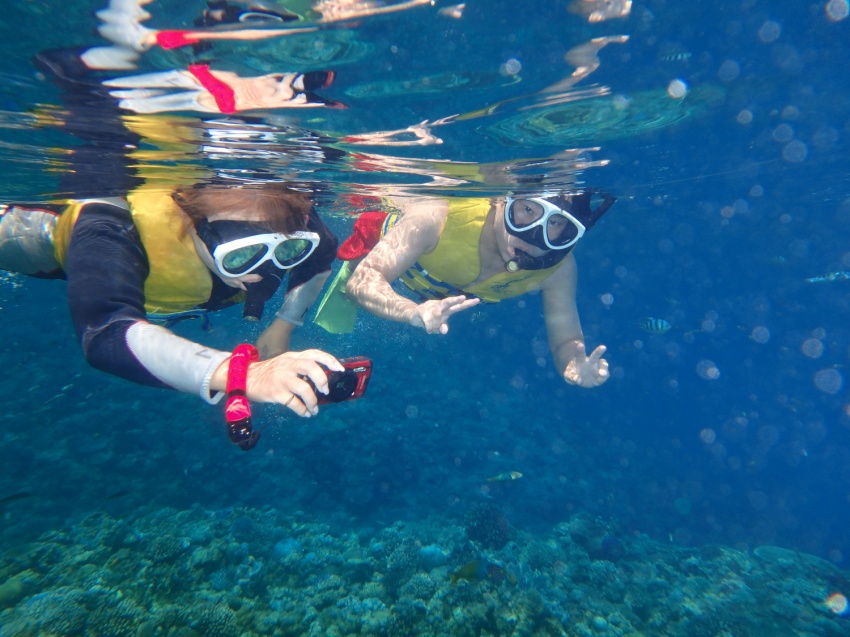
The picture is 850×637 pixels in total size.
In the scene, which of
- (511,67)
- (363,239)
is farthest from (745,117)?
(363,239)

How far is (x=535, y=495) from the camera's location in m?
14.0

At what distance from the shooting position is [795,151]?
45.9 feet

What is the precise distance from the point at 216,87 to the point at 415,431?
39.1 feet

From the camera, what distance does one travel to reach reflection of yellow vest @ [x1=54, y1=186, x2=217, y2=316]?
11.8 feet

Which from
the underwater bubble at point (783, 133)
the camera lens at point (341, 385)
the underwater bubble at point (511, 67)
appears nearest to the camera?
the camera lens at point (341, 385)

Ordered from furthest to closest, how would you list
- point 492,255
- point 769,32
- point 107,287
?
point 492,255, point 769,32, point 107,287

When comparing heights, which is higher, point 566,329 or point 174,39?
point 174,39

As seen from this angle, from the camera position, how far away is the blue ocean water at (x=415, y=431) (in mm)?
5016

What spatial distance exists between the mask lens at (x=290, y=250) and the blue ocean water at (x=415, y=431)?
5.15 feet

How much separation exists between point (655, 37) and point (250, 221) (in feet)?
17.8

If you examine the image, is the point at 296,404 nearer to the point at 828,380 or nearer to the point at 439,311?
the point at 439,311

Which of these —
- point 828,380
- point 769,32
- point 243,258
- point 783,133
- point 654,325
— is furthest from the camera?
point 828,380

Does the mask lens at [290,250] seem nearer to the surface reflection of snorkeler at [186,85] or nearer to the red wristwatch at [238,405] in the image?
the red wristwatch at [238,405]

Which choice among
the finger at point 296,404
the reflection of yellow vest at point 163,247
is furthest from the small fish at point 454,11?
the finger at point 296,404
